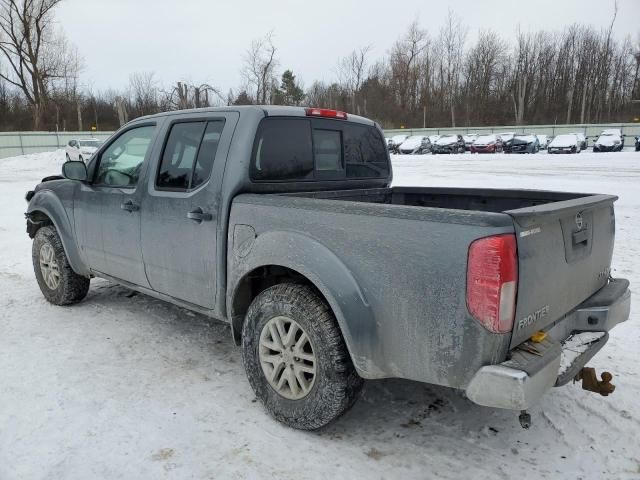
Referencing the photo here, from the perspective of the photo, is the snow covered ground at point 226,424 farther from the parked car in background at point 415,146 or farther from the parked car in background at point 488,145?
the parked car in background at point 488,145

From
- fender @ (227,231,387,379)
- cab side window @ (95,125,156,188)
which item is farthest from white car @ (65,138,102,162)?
fender @ (227,231,387,379)

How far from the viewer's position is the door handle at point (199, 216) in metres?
3.30

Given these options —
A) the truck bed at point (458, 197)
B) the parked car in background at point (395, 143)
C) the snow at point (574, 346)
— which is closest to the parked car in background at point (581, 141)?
the parked car in background at point (395, 143)

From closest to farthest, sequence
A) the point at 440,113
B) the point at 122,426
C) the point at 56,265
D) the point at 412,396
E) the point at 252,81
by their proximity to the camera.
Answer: the point at 122,426
the point at 412,396
the point at 56,265
the point at 252,81
the point at 440,113

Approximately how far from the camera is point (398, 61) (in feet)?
225

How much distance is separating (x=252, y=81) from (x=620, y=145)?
1173 inches

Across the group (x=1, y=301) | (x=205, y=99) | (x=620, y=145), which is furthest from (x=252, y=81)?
(x=1, y=301)

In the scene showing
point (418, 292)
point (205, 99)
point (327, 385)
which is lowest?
point (327, 385)

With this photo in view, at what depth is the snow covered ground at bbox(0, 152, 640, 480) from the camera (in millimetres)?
2609

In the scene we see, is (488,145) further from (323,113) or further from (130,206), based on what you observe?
(130,206)

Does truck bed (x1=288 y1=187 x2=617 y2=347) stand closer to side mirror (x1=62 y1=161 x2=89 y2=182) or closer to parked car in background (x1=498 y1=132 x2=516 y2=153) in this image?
side mirror (x1=62 y1=161 x2=89 y2=182)

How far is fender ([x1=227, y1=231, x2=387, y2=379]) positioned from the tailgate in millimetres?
697

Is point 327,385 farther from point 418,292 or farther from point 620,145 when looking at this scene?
point 620,145

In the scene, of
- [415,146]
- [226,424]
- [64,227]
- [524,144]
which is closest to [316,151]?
[226,424]
